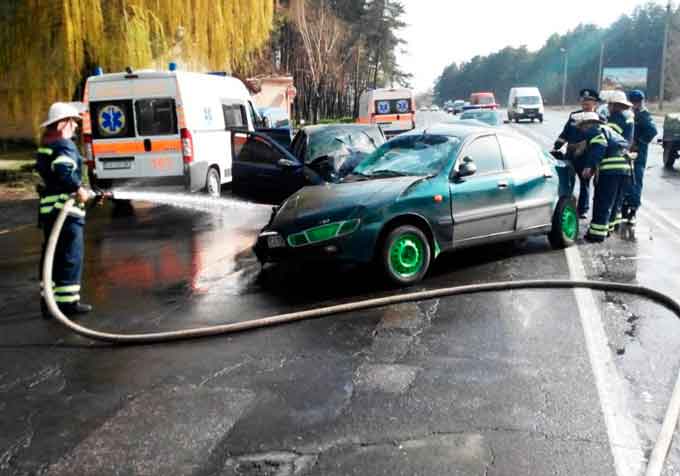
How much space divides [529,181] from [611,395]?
411 cm

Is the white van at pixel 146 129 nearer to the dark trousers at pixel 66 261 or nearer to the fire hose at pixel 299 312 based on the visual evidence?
the dark trousers at pixel 66 261

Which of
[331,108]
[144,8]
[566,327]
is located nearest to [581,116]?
[566,327]

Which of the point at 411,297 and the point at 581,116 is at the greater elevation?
the point at 581,116

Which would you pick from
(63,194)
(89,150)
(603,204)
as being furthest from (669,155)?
(63,194)

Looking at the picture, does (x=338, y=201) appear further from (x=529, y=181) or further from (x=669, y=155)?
(x=669, y=155)

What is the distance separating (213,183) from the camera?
13672 millimetres

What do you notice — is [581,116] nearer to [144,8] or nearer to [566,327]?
[566,327]

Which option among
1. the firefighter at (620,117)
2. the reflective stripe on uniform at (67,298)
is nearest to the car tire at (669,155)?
the firefighter at (620,117)

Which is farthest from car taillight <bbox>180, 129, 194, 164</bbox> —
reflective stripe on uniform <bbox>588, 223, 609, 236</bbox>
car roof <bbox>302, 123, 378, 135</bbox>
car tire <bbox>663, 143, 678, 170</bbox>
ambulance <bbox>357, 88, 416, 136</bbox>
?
ambulance <bbox>357, 88, 416, 136</bbox>

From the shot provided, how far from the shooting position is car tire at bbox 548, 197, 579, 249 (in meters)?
8.39

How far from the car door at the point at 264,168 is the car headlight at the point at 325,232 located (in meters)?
3.43

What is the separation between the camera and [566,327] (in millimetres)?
5453

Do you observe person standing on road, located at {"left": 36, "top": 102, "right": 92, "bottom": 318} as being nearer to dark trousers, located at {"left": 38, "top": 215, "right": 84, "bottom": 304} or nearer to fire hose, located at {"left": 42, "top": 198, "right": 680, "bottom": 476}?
dark trousers, located at {"left": 38, "top": 215, "right": 84, "bottom": 304}

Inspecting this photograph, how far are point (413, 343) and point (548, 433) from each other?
1.62 m
